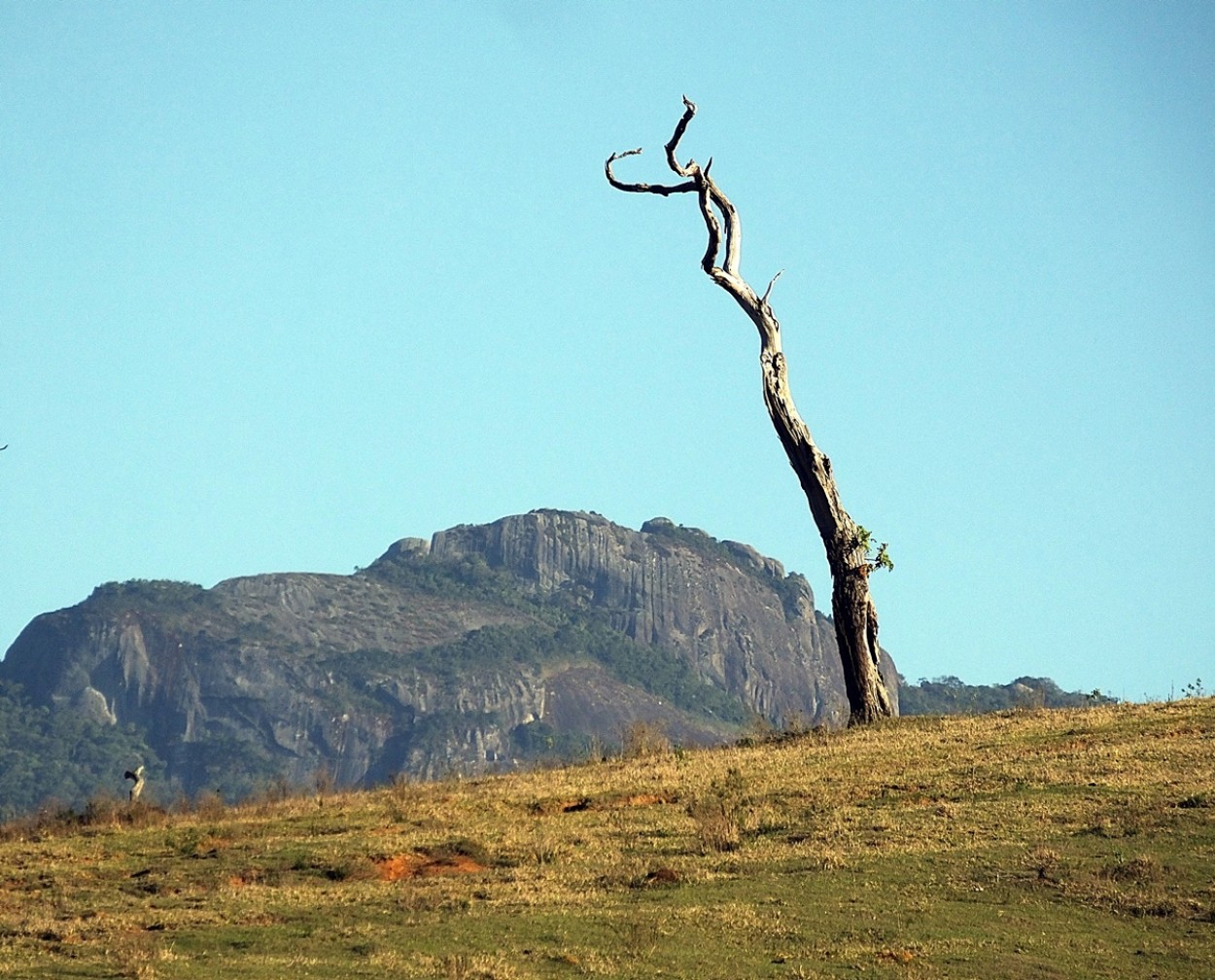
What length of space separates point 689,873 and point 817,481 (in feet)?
47.2

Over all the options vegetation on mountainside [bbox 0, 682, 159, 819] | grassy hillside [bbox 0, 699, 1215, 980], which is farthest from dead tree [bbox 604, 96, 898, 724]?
vegetation on mountainside [bbox 0, 682, 159, 819]

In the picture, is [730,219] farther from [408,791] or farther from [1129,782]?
[1129,782]

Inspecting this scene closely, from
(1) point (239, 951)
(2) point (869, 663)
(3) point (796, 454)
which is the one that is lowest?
(1) point (239, 951)

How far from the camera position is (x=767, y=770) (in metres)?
24.9

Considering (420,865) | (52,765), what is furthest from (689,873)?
(52,765)

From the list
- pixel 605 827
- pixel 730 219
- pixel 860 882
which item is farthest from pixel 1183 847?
pixel 730 219

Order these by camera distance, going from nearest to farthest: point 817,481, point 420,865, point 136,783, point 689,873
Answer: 1. point 689,873
2. point 420,865
3. point 136,783
4. point 817,481

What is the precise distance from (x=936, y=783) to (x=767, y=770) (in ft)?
9.38

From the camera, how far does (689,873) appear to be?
60.1ft

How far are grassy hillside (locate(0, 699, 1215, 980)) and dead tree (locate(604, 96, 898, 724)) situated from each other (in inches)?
192

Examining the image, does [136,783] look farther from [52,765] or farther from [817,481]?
[52,765]

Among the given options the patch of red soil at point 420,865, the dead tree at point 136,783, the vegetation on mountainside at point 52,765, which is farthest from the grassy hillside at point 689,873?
the vegetation on mountainside at point 52,765

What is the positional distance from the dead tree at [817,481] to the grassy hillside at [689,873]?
487 centimetres

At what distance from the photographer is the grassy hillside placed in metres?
15.0
